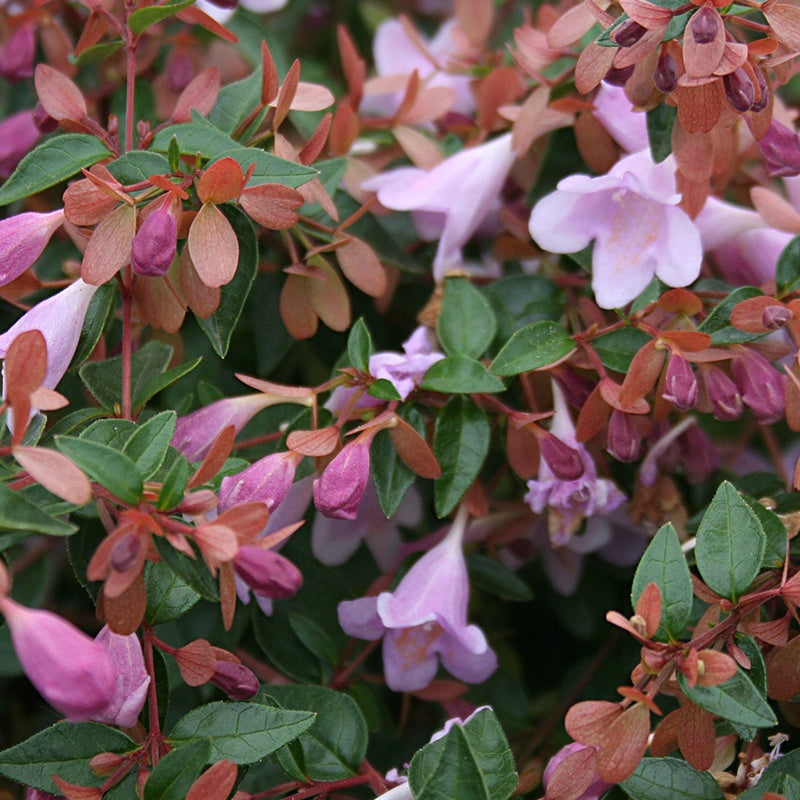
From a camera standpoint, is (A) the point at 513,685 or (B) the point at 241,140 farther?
(A) the point at 513,685

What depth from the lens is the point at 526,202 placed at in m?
0.94

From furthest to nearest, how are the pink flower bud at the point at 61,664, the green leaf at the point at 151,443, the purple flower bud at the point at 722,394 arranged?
the purple flower bud at the point at 722,394 < the green leaf at the point at 151,443 < the pink flower bud at the point at 61,664

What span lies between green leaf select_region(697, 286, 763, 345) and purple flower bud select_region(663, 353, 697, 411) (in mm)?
46

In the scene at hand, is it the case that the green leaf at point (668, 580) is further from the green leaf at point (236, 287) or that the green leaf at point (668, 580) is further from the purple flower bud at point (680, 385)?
the green leaf at point (236, 287)

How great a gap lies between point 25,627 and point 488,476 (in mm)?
518

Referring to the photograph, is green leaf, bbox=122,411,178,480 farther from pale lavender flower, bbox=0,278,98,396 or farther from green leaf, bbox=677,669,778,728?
green leaf, bbox=677,669,778,728

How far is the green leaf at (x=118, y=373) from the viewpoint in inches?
28.0

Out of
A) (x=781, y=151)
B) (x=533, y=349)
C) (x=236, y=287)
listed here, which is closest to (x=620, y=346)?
(x=533, y=349)

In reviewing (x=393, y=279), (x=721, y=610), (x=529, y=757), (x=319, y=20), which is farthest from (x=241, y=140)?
(x=319, y=20)

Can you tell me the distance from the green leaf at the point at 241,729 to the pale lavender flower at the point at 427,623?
150mm

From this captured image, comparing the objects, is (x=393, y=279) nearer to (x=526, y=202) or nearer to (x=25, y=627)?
(x=526, y=202)

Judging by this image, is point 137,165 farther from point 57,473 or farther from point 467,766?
point 467,766

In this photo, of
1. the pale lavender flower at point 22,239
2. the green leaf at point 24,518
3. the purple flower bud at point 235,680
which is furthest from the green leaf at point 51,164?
the purple flower bud at point 235,680

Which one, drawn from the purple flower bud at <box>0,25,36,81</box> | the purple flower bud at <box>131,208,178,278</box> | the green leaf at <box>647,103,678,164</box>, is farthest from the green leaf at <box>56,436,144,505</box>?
the purple flower bud at <box>0,25,36,81</box>
